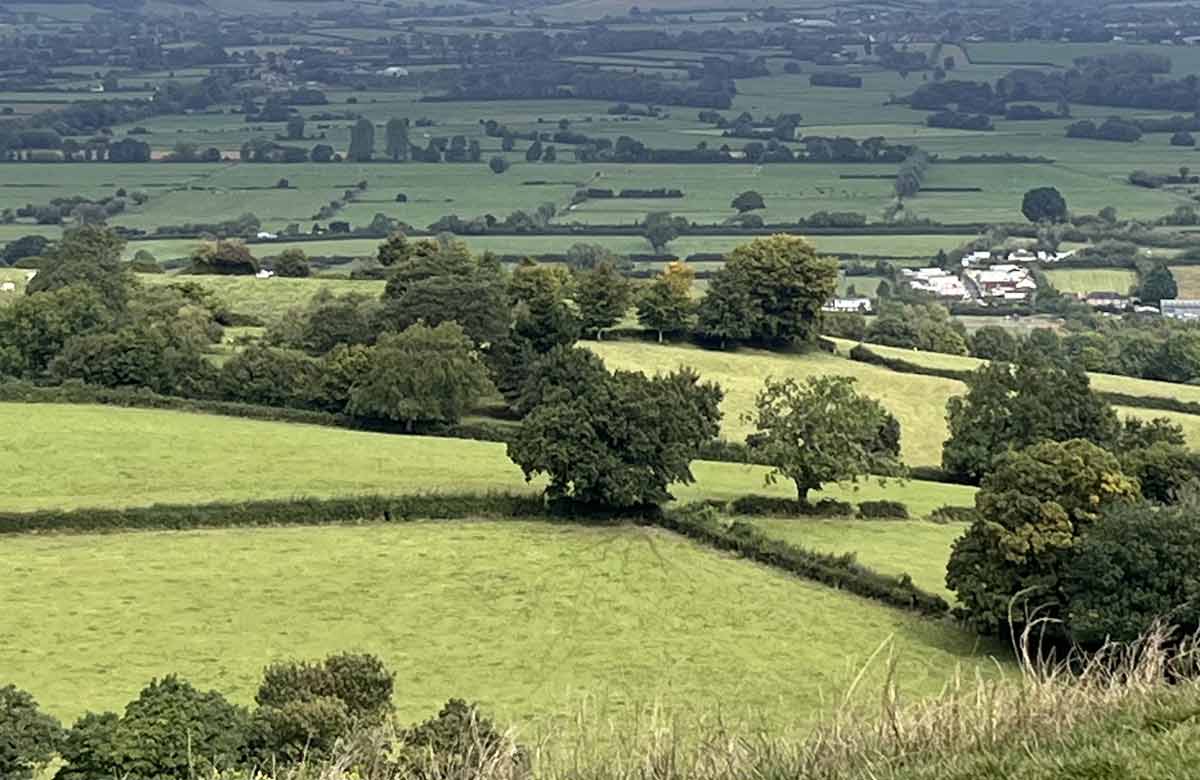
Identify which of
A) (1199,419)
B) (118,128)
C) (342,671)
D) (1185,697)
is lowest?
(118,128)

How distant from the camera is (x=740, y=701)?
103 ft

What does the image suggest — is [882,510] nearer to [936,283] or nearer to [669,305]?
[669,305]

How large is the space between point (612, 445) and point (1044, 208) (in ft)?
296

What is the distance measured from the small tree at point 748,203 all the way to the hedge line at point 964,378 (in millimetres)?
57877

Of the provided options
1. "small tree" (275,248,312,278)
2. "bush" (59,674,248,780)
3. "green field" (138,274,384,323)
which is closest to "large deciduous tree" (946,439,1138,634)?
"bush" (59,674,248,780)

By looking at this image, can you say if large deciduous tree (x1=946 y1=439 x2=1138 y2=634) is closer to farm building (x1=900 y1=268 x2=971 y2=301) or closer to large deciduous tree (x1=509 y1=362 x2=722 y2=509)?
large deciduous tree (x1=509 y1=362 x2=722 y2=509)

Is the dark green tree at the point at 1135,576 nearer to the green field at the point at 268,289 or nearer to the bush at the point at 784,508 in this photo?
the bush at the point at 784,508

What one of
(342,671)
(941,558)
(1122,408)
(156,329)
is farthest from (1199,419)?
(342,671)

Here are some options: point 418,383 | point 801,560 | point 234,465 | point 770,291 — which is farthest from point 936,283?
point 801,560

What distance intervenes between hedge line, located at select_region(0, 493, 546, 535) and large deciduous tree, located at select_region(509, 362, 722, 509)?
5.27 feet

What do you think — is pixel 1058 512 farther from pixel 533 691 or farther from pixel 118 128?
pixel 118 128

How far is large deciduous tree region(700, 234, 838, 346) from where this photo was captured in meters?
70.2

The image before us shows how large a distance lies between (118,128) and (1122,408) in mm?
135071

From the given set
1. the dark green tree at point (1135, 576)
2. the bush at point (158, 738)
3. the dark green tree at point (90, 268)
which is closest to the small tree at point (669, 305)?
the dark green tree at point (90, 268)
